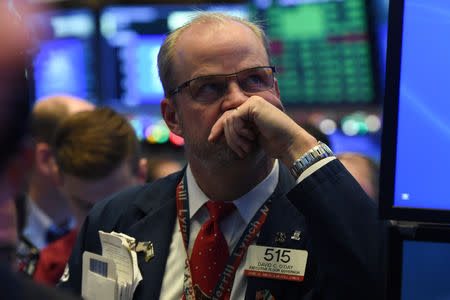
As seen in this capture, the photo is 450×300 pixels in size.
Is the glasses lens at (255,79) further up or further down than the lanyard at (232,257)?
further up

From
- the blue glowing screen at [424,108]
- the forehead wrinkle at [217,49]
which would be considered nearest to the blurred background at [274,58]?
the forehead wrinkle at [217,49]

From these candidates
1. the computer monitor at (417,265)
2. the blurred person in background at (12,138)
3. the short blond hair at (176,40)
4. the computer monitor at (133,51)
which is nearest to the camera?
the blurred person in background at (12,138)

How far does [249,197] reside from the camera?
1.98 metres

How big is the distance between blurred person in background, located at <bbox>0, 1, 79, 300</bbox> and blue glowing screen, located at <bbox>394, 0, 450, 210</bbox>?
2.51 feet

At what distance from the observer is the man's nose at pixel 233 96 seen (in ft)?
6.40

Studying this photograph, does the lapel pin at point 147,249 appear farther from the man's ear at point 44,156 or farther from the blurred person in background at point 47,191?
the blurred person in background at point 47,191

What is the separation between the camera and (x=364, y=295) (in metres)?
1.60

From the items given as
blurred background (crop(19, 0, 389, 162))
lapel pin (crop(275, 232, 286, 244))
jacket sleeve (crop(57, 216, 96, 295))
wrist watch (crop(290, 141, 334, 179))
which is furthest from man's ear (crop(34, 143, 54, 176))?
wrist watch (crop(290, 141, 334, 179))

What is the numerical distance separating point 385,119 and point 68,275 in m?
1.35

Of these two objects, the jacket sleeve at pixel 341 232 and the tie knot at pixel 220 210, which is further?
the tie knot at pixel 220 210

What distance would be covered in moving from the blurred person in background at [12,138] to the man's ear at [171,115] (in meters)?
1.25

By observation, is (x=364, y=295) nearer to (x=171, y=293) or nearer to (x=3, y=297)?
(x=171, y=293)

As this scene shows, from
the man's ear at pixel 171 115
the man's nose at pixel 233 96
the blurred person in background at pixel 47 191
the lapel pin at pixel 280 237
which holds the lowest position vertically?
the blurred person in background at pixel 47 191

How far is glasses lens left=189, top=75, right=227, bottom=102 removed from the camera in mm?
1994
